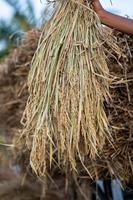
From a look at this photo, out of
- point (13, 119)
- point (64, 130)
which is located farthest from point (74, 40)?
point (13, 119)

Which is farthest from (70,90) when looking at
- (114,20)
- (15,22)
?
(15,22)

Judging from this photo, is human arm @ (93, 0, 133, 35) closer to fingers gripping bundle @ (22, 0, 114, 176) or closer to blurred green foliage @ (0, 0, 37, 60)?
fingers gripping bundle @ (22, 0, 114, 176)

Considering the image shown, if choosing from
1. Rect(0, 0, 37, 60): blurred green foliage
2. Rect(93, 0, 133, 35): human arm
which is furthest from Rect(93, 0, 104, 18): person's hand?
Rect(0, 0, 37, 60): blurred green foliage

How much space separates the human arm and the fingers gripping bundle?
26 mm

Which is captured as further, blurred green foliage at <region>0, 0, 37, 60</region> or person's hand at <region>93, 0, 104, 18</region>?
blurred green foliage at <region>0, 0, 37, 60</region>

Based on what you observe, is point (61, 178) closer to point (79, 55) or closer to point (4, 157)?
point (4, 157)

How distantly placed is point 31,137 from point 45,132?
131mm

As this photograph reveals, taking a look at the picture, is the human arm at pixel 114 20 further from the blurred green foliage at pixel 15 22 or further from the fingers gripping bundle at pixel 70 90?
the blurred green foliage at pixel 15 22

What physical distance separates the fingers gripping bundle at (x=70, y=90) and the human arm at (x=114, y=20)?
1.0 inches

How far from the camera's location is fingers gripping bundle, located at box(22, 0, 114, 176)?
81.4 inches

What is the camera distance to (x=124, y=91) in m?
2.33

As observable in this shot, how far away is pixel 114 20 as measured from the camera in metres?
2.07

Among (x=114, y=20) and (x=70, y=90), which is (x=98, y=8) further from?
(x=70, y=90)

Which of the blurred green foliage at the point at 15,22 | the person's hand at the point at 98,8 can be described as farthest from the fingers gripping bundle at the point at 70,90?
the blurred green foliage at the point at 15,22
